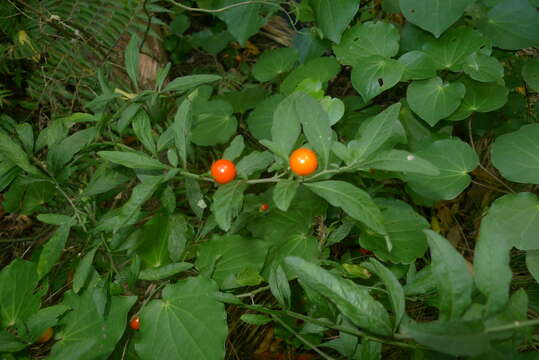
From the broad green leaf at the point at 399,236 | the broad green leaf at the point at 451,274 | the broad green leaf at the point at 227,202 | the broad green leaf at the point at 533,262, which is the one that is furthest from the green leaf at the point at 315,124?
the broad green leaf at the point at 533,262

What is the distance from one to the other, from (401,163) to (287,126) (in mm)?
314

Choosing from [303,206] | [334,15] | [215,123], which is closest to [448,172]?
[303,206]

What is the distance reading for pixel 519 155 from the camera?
1.69 m

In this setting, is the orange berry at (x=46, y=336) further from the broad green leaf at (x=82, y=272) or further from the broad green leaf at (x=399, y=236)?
the broad green leaf at (x=399, y=236)

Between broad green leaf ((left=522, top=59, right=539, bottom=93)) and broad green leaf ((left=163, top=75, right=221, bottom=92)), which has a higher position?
broad green leaf ((left=163, top=75, right=221, bottom=92))

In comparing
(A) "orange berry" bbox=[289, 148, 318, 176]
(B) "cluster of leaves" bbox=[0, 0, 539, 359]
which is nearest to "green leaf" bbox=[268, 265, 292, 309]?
(B) "cluster of leaves" bbox=[0, 0, 539, 359]

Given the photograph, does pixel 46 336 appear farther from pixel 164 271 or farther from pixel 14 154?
pixel 14 154

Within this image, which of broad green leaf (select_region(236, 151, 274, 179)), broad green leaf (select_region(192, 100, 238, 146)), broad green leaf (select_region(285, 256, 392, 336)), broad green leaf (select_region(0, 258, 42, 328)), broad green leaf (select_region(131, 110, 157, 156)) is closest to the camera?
broad green leaf (select_region(285, 256, 392, 336))

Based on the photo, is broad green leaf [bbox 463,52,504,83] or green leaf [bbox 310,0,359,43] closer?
broad green leaf [bbox 463,52,504,83]

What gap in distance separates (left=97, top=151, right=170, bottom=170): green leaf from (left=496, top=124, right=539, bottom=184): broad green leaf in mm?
1386

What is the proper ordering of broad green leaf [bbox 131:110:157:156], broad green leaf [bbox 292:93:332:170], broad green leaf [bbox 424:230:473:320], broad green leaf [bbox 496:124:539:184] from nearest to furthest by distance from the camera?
broad green leaf [bbox 424:230:473:320]
broad green leaf [bbox 292:93:332:170]
broad green leaf [bbox 131:110:157:156]
broad green leaf [bbox 496:124:539:184]

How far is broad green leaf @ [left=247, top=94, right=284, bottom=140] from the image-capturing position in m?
2.12

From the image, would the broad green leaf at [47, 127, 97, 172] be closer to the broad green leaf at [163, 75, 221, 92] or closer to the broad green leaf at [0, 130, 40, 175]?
the broad green leaf at [0, 130, 40, 175]

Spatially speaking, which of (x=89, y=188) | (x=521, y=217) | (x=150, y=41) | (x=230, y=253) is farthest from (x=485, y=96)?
(x=150, y=41)
